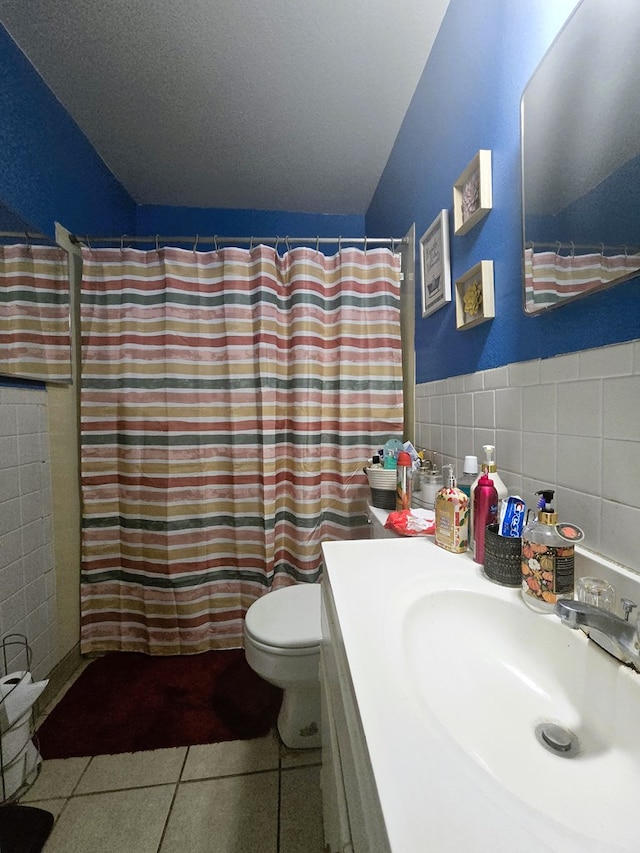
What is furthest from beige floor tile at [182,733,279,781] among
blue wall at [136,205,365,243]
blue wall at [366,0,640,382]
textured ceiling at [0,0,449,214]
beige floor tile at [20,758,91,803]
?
blue wall at [136,205,365,243]

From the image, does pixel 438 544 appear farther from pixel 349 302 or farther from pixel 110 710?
pixel 110 710

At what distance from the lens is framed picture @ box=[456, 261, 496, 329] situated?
92 centimetres

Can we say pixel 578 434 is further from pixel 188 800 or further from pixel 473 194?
pixel 188 800

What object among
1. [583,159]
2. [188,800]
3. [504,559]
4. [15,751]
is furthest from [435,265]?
[15,751]

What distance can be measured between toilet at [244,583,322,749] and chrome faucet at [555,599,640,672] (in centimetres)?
76

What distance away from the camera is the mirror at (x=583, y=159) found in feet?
1.76

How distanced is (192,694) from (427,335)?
163 cm

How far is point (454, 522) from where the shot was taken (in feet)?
2.66

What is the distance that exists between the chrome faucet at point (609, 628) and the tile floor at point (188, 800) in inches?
37.9

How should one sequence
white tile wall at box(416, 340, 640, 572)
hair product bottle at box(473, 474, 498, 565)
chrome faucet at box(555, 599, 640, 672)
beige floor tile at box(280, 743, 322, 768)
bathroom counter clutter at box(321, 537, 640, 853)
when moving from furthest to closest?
beige floor tile at box(280, 743, 322, 768) < hair product bottle at box(473, 474, 498, 565) < white tile wall at box(416, 340, 640, 572) < chrome faucet at box(555, 599, 640, 672) < bathroom counter clutter at box(321, 537, 640, 853)

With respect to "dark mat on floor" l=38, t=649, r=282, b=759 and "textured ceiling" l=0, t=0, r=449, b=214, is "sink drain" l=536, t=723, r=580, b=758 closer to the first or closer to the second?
"dark mat on floor" l=38, t=649, r=282, b=759

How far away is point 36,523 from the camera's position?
137 cm

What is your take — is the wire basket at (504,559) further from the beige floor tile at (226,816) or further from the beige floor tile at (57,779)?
the beige floor tile at (57,779)

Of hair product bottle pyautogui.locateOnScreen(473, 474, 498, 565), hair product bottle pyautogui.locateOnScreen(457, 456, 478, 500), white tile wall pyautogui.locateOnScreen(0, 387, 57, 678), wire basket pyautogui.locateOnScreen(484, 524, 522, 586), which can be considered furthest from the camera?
white tile wall pyautogui.locateOnScreen(0, 387, 57, 678)
